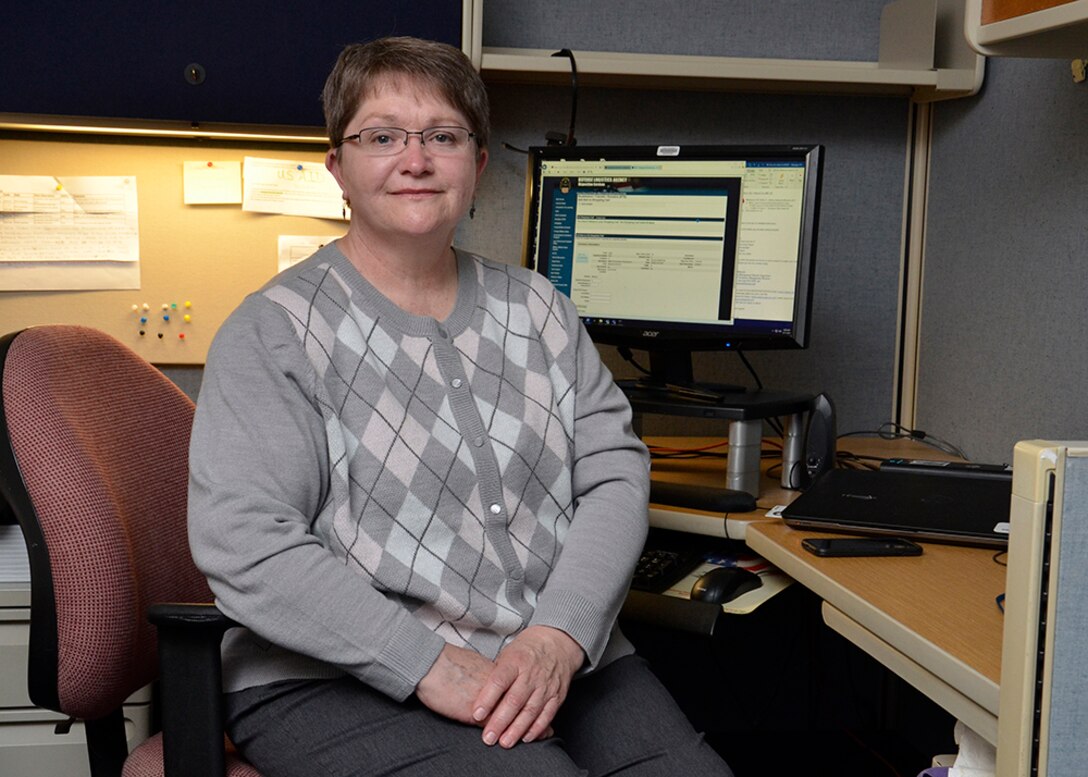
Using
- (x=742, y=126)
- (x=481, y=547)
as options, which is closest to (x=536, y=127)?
(x=742, y=126)

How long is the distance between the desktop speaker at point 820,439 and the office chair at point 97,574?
2.70 ft

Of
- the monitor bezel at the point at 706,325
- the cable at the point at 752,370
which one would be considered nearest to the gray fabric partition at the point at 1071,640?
the monitor bezel at the point at 706,325

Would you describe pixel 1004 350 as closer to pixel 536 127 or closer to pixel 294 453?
pixel 536 127

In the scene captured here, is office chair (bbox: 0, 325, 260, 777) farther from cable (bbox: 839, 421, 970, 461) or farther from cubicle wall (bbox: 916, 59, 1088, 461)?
cable (bbox: 839, 421, 970, 461)

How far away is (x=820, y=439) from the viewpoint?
1.54m

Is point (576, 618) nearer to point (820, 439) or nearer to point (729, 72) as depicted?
point (820, 439)

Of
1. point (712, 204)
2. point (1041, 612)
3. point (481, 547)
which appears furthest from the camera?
point (712, 204)

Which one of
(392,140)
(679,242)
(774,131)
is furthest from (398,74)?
(774,131)

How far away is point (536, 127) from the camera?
1873mm

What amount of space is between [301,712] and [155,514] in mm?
280

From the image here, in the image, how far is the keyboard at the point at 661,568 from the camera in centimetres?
136

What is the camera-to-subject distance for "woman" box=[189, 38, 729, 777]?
1.04 meters

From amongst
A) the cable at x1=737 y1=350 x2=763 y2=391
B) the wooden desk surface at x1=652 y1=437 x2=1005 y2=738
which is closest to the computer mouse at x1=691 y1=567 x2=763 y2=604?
the wooden desk surface at x1=652 y1=437 x2=1005 y2=738

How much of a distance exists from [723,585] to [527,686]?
0.33 metres
